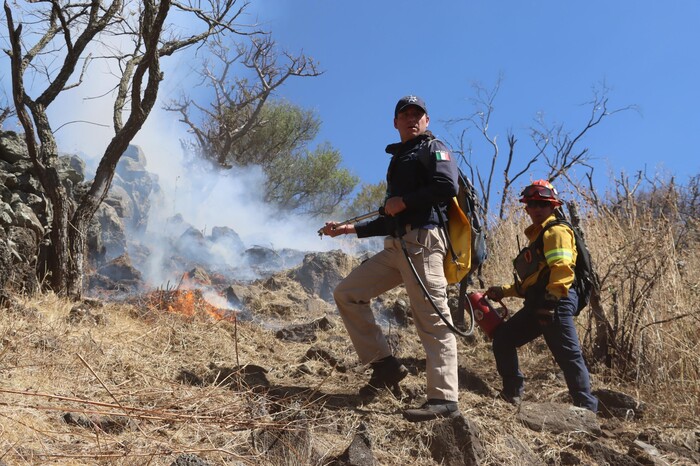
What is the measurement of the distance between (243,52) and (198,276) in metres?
10.8

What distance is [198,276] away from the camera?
33.5 feet

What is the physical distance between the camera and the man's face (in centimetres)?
405

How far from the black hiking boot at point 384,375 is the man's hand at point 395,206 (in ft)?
3.45

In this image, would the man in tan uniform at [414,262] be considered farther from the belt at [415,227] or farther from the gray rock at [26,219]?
the gray rock at [26,219]

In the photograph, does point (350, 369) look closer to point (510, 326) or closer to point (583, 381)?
point (510, 326)

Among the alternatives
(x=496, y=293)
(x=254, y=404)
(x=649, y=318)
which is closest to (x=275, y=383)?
(x=254, y=404)

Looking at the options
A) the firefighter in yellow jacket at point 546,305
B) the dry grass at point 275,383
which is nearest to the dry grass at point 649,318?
the dry grass at point 275,383

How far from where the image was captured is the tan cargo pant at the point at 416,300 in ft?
12.2

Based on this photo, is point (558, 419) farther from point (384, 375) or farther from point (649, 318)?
point (649, 318)

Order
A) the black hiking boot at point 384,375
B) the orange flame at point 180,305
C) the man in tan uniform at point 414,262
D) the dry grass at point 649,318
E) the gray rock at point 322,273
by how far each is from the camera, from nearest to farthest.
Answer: the man in tan uniform at point 414,262, the black hiking boot at point 384,375, the dry grass at point 649,318, the orange flame at point 180,305, the gray rock at point 322,273

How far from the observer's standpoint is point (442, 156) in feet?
12.5

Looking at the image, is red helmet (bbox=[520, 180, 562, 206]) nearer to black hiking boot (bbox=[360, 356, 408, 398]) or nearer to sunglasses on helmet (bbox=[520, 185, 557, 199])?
sunglasses on helmet (bbox=[520, 185, 557, 199])

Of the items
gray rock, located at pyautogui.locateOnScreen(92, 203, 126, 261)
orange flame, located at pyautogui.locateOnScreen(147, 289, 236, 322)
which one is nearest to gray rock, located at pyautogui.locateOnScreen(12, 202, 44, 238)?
orange flame, located at pyautogui.locateOnScreen(147, 289, 236, 322)

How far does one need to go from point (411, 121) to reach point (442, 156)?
39 cm
